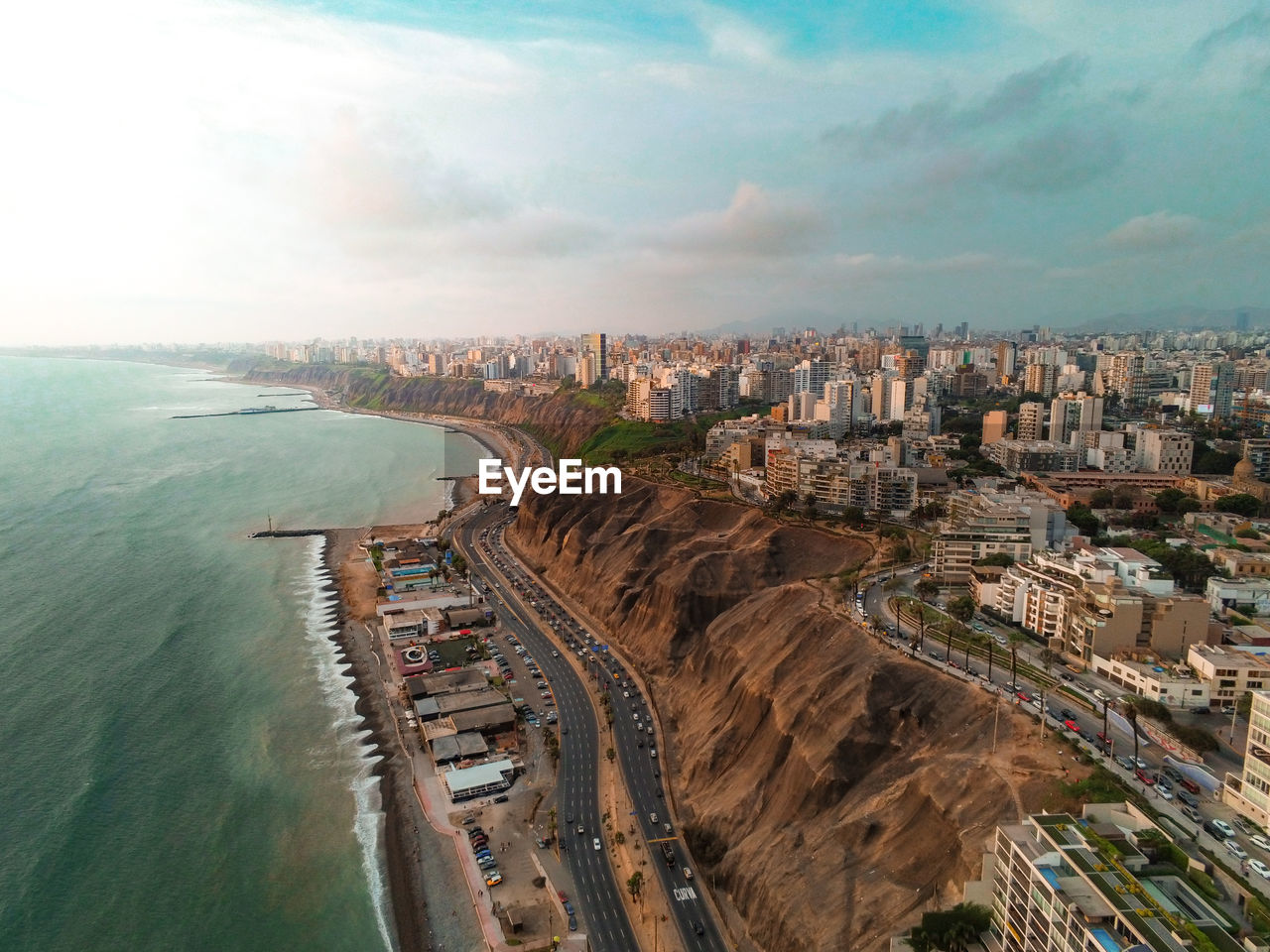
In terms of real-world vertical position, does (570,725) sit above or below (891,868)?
below

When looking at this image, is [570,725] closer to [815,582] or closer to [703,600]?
[703,600]

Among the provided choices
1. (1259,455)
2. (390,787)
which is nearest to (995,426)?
(1259,455)

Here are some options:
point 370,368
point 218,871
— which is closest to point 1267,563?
point 218,871

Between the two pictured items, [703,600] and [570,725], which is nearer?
[570,725]

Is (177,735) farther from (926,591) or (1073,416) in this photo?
(1073,416)

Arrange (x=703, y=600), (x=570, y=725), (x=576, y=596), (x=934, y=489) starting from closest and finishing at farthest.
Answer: (x=570, y=725)
(x=703, y=600)
(x=576, y=596)
(x=934, y=489)

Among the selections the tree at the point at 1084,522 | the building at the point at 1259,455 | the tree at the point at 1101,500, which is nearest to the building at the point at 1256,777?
the tree at the point at 1084,522
